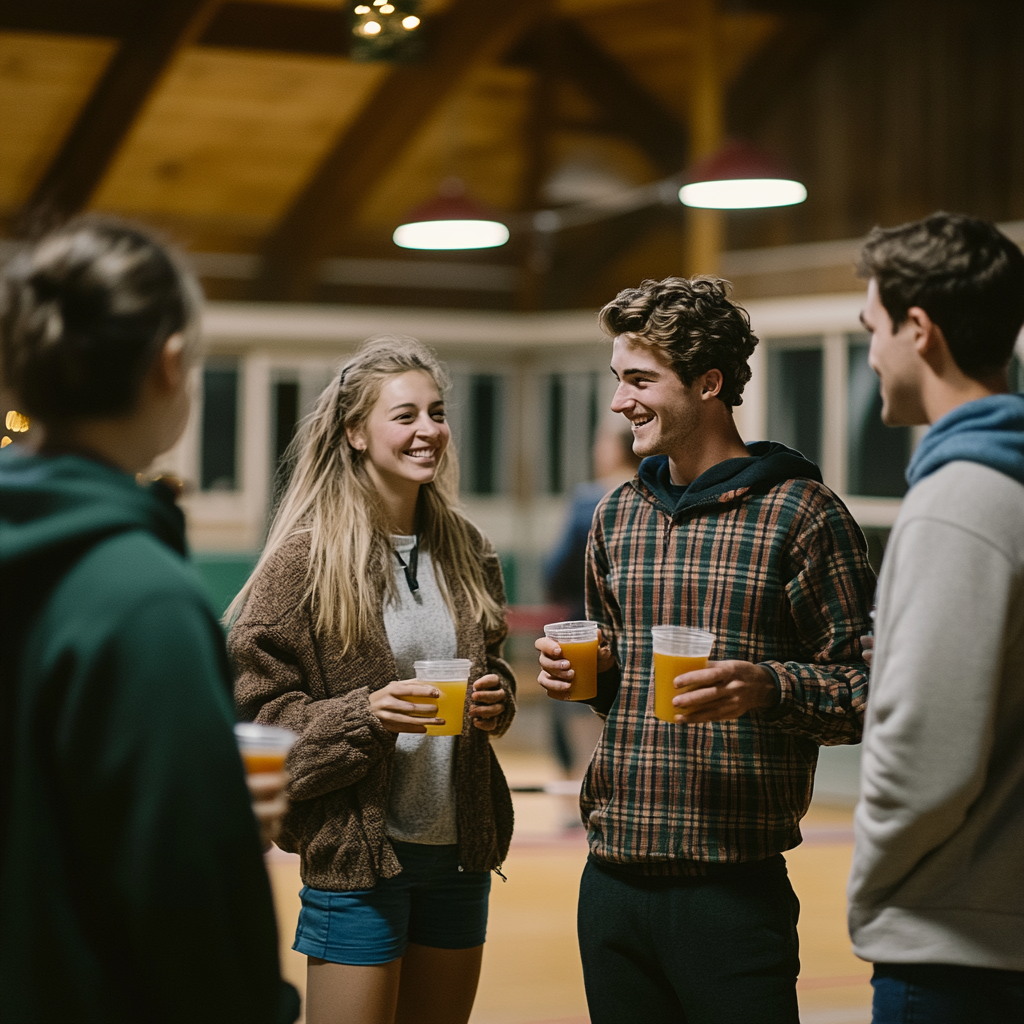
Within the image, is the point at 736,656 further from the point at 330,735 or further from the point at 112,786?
the point at 112,786

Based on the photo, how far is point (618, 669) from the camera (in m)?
2.26

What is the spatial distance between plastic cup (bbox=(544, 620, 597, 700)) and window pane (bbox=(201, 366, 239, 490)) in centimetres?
824

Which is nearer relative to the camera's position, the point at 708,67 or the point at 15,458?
the point at 15,458

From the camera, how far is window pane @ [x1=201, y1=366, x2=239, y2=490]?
10.0m

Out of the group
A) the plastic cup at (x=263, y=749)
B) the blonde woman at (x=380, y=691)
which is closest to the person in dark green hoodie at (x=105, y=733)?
the plastic cup at (x=263, y=749)

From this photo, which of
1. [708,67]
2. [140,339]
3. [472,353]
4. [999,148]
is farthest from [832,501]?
[472,353]

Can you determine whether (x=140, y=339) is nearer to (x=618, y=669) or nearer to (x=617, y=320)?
(x=617, y=320)

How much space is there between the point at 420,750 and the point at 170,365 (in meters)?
1.29

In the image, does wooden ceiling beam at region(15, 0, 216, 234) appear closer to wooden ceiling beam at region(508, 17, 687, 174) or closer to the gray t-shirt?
wooden ceiling beam at region(508, 17, 687, 174)

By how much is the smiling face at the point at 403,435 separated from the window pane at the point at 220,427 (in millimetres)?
7766

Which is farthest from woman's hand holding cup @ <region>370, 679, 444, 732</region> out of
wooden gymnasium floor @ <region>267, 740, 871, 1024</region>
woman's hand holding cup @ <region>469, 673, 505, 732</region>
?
wooden gymnasium floor @ <region>267, 740, 871, 1024</region>

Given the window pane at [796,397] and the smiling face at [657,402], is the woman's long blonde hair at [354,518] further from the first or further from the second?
the window pane at [796,397]

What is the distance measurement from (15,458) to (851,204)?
7.52m

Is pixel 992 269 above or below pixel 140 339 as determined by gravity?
above
